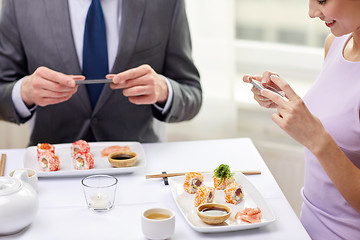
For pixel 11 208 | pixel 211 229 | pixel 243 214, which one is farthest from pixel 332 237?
pixel 11 208

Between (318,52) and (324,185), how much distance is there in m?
1.48

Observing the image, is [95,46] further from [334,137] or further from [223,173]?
[334,137]

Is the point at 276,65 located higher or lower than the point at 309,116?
lower

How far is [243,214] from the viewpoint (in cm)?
150

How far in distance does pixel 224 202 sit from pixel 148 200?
23 centimetres

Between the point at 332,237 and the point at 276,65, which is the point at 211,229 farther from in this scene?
the point at 276,65

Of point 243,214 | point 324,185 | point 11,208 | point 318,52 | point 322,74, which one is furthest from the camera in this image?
point 318,52

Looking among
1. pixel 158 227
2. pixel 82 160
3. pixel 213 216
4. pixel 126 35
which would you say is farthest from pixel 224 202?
pixel 126 35

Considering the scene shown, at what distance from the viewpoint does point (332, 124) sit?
1.57m

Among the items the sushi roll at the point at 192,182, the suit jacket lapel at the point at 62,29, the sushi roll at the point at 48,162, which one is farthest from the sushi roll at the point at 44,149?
the sushi roll at the point at 192,182

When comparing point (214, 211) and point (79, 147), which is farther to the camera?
point (79, 147)

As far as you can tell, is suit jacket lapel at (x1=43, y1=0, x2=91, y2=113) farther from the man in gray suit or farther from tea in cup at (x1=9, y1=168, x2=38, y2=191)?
tea in cup at (x1=9, y1=168, x2=38, y2=191)

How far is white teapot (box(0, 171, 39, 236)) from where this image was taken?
1398 millimetres

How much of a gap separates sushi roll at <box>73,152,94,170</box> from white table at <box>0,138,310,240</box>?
0.04 meters
